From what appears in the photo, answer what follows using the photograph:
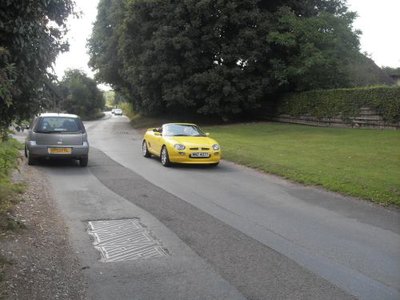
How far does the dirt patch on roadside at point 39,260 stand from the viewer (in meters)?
4.40

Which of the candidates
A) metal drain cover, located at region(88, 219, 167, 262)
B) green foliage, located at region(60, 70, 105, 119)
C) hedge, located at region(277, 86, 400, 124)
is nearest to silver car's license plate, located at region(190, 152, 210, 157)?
metal drain cover, located at region(88, 219, 167, 262)

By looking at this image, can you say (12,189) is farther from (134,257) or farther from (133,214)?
(134,257)

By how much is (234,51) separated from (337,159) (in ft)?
58.1

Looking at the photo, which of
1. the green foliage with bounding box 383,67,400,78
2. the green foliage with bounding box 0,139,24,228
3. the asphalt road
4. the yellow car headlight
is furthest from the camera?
the green foliage with bounding box 383,67,400,78

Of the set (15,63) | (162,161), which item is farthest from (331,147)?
(15,63)

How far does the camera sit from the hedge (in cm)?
2328

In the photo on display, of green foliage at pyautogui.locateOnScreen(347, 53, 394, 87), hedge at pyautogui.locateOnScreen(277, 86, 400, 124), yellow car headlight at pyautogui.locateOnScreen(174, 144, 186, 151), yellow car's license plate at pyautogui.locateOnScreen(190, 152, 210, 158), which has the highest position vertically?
green foliage at pyautogui.locateOnScreen(347, 53, 394, 87)

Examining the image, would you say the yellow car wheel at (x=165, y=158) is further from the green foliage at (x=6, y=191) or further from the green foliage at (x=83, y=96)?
the green foliage at (x=83, y=96)

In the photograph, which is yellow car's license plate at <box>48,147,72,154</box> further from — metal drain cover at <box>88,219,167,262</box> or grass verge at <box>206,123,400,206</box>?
metal drain cover at <box>88,219,167,262</box>

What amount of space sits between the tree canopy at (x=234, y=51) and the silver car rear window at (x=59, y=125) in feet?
57.6

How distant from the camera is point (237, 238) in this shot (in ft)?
20.6

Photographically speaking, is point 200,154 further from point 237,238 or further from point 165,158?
point 237,238

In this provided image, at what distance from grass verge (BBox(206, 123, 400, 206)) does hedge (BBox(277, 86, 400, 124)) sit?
1.45 meters

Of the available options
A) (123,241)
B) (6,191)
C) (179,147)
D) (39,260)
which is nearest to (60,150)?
(179,147)
